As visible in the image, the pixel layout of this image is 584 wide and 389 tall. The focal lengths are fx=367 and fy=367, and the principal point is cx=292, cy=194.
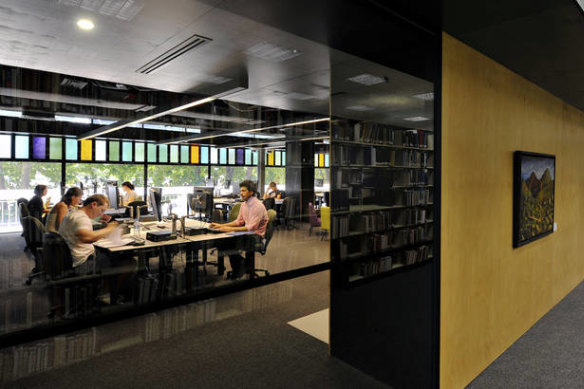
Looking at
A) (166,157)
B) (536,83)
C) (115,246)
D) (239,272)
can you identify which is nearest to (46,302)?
(115,246)

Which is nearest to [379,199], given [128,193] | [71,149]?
[128,193]

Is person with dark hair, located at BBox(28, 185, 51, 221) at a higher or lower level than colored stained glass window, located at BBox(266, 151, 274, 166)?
lower

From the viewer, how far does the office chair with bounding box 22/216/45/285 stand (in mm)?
1876

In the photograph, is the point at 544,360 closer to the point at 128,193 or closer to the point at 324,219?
the point at 324,219

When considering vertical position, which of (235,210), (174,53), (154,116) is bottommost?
(235,210)

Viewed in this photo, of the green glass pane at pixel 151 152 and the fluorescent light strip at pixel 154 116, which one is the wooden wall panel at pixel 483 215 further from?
the green glass pane at pixel 151 152

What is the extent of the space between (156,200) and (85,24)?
5.57 feet

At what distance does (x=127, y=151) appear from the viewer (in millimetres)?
2186

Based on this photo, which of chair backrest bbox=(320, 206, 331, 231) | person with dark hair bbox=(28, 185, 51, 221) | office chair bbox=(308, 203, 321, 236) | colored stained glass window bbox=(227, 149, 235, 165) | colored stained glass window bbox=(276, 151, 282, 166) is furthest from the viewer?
office chair bbox=(308, 203, 321, 236)

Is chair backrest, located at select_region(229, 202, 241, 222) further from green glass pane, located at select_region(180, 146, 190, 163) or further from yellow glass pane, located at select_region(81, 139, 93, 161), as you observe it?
yellow glass pane, located at select_region(81, 139, 93, 161)

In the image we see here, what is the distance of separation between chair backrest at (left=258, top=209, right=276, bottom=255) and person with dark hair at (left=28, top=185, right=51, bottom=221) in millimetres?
1596

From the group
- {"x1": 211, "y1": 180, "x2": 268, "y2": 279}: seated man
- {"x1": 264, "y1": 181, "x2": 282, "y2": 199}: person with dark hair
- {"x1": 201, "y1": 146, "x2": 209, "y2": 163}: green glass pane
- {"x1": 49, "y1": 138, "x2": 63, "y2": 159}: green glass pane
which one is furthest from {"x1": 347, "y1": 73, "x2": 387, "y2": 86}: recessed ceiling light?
{"x1": 49, "y1": 138, "x2": 63, "y2": 159}: green glass pane

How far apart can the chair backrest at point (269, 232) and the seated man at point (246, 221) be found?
0.04 m

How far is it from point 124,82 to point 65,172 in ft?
2.42
